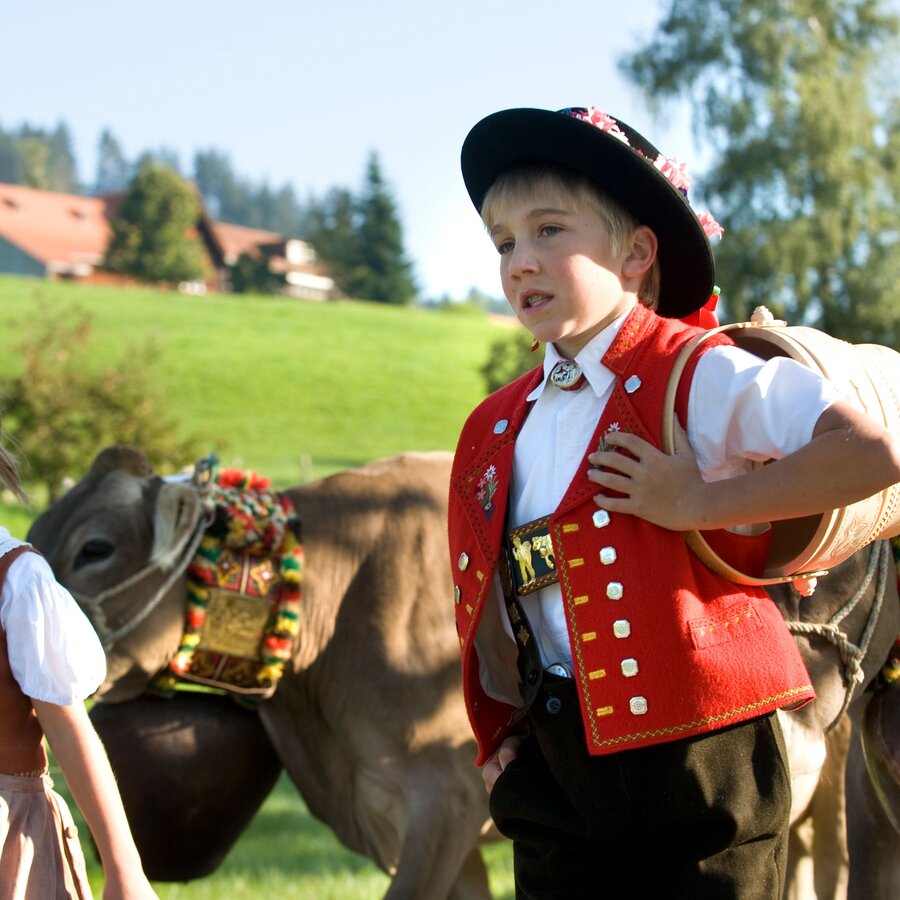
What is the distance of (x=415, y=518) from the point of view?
4.51m

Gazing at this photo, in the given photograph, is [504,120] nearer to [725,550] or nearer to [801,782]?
[725,550]

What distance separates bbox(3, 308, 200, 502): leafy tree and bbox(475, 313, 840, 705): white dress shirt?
13482 millimetres

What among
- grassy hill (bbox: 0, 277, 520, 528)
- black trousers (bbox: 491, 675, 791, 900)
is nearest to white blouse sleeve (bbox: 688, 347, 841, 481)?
black trousers (bbox: 491, 675, 791, 900)

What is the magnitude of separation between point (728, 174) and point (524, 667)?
23.9m

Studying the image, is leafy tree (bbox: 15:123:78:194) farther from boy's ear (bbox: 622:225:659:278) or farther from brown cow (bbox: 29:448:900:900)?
boy's ear (bbox: 622:225:659:278)

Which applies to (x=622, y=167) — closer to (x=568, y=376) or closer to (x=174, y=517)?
(x=568, y=376)

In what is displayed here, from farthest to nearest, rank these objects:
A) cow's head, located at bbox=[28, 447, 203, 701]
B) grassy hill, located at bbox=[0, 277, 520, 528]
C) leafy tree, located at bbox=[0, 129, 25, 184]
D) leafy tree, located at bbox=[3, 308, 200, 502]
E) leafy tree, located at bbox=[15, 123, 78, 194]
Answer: leafy tree, located at bbox=[0, 129, 25, 184] < leafy tree, located at bbox=[15, 123, 78, 194] < grassy hill, located at bbox=[0, 277, 520, 528] < leafy tree, located at bbox=[3, 308, 200, 502] < cow's head, located at bbox=[28, 447, 203, 701]

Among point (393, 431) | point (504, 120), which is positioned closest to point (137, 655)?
point (504, 120)

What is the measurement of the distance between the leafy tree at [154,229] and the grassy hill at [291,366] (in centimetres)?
912

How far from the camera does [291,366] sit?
134 feet

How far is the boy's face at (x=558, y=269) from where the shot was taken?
2293 mm

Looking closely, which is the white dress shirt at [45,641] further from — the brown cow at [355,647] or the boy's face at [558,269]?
the brown cow at [355,647]

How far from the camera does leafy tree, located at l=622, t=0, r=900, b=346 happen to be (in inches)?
965

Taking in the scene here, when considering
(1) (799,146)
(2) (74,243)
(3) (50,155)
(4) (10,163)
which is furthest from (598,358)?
(3) (50,155)
